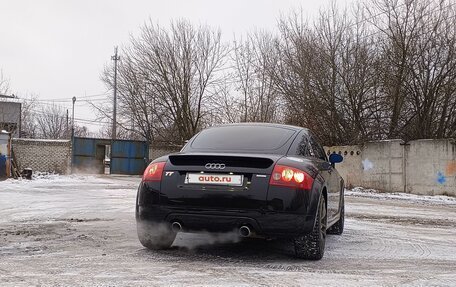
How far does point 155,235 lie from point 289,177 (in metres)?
1.57

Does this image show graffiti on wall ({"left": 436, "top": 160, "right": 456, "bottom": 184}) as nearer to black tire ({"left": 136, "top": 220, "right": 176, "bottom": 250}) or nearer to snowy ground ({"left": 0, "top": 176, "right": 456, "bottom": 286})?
snowy ground ({"left": 0, "top": 176, "right": 456, "bottom": 286})

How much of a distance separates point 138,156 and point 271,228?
2728 cm

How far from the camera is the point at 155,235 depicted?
498cm

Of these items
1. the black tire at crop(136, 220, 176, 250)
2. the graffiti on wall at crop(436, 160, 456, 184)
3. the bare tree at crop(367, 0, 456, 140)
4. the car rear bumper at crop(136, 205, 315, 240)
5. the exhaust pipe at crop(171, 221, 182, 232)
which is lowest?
the black tire at crop(136, 220, 176, 250)

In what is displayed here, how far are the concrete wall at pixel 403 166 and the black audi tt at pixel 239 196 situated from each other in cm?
1312

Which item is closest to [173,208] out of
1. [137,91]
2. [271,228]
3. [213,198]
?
[213,198]

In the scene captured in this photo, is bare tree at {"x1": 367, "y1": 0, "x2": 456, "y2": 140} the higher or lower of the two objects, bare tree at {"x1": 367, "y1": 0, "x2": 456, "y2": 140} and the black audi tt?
the higher

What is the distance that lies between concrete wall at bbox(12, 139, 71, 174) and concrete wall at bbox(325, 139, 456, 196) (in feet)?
56.5

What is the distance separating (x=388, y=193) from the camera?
18.2 m

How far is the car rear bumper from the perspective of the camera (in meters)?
4.42

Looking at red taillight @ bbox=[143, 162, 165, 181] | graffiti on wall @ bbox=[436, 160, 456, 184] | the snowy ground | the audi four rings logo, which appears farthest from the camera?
graffiti on wall @ bbox=[436, 160, 456, 184]

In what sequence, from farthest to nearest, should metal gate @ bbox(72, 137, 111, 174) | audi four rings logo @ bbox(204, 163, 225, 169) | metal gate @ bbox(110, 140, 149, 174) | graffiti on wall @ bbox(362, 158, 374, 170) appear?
metal gate @ bbox(110, 140, 149, 174), metal gate @ bbox(72, 137, 111, 174), graffiti on wall @ bbox(362, 158, 374, 170), audi four rings logo @ bbox(204, 163, 225, 169)

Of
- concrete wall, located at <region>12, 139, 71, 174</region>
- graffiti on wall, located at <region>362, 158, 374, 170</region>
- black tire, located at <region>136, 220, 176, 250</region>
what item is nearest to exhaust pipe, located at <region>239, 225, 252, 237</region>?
black tire, located at <region>136, 220, 176, 250</region>

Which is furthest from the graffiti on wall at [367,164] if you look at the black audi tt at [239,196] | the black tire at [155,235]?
the black tire at [155,235]
